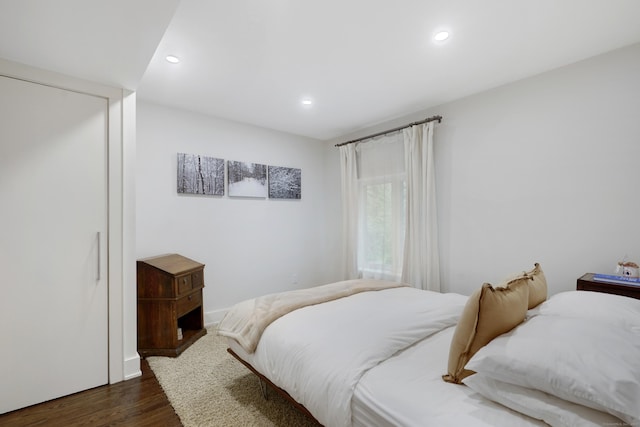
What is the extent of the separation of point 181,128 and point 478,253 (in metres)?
3.64

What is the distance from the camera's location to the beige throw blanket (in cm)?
186

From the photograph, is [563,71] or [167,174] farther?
[167,174]

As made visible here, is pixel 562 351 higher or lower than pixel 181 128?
lower

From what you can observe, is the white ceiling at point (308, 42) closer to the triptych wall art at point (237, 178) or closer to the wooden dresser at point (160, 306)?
the triptych wall art at point (237, 178)

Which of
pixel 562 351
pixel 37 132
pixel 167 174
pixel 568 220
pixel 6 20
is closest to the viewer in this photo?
pixel 562 351

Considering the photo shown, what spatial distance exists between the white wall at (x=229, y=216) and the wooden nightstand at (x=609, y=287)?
130 inches

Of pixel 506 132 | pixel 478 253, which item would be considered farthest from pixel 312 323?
pixel 506 132

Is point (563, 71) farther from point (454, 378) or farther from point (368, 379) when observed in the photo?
point (368, 379)

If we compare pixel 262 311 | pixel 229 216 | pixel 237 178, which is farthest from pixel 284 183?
pixel 262 311

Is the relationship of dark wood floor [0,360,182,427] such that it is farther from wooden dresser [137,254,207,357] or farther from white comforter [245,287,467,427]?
white comforter [245,287,467,427]

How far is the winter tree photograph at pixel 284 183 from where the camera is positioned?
13.8ft

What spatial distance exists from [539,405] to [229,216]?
3.47 m

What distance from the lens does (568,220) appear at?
2.53 metres

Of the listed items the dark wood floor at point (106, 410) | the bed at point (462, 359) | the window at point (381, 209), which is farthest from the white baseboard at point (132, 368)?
the window at point (381, 209)
